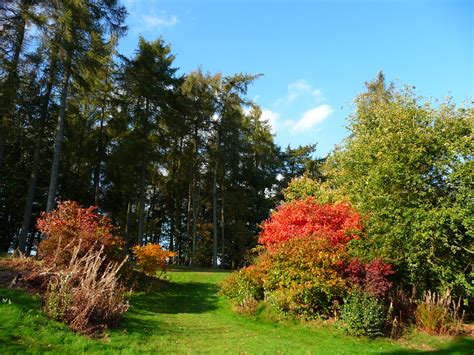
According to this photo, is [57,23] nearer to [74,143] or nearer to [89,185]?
[74,143]

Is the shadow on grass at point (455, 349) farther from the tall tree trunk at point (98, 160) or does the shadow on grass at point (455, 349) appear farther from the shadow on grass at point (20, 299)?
the tall tree trunk at point (98, 160)

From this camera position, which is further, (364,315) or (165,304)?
(165,304)

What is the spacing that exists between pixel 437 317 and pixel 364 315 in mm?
2549

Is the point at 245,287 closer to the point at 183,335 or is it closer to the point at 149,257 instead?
the point at 149,257

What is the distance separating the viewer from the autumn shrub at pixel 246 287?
1441cm

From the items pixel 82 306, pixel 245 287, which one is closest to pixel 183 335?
pixel 82 306

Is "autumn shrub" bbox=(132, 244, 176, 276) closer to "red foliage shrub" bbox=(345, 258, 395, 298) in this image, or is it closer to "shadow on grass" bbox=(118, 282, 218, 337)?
"shadow on grass" bbox=(118, 282, 218, 337)

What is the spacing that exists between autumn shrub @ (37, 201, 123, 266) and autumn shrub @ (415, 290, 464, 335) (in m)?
10.3

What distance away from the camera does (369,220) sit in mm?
14102

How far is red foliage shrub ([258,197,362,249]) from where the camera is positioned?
45.7ft

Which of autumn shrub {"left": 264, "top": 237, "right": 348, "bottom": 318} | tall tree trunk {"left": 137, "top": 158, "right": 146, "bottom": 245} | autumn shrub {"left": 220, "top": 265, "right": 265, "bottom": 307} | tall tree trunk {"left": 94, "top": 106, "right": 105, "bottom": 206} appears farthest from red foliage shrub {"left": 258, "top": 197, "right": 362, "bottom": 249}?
tall tree trunk {"left": 94, "top": 106, "right": 105, "bottom": 206}

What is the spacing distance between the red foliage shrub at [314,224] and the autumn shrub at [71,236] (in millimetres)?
5878

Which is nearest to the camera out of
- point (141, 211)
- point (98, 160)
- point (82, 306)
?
point (82, 306)

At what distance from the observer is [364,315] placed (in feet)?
36.5
